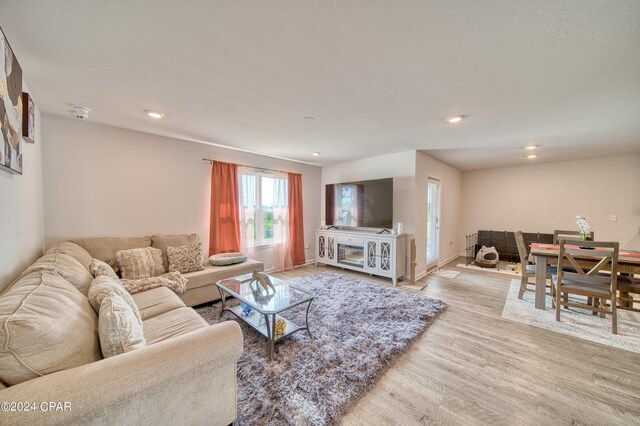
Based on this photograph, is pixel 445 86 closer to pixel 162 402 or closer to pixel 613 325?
pixel 162 402

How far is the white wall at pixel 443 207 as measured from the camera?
421cm

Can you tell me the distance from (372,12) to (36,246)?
3.42m

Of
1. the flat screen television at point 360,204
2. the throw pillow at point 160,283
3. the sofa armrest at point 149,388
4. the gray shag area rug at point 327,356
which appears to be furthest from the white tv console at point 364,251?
the sofa armrest at point 149,388

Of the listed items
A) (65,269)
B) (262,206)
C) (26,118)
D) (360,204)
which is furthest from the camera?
(360,204)

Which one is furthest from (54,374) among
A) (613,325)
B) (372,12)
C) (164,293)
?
(613,325)

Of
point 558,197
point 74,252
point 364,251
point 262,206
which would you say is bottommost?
point 364,251

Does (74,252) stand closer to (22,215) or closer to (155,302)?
(22,215)

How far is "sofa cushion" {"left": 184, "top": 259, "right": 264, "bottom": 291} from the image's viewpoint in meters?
2.81

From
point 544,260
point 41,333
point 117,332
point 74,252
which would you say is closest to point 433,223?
point 544,260

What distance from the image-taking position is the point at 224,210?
12.7 feet

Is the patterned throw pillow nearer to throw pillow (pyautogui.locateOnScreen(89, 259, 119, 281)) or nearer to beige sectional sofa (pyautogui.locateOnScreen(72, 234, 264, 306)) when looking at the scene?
beige sectional sofa (pyautogui.locateOnScreen(72, 234, 264, 306))

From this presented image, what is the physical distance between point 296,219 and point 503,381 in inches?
152

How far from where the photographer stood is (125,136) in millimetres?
3033

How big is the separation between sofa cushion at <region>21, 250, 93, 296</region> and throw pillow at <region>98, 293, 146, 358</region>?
2.19 feet
